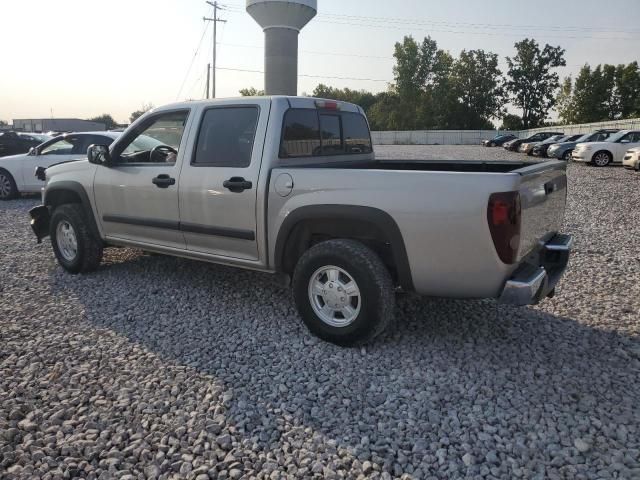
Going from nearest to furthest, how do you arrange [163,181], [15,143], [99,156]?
[163,181], [99,156], [15,143]

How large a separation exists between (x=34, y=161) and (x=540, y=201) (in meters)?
11.2

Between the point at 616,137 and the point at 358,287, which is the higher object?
the point at 616,137

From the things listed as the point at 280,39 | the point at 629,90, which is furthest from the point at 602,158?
the point at 629,90

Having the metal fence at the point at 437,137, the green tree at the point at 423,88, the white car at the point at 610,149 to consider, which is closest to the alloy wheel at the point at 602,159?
the white car at the point at 610,149

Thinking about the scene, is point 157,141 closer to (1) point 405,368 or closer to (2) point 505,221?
(1) point 405,368

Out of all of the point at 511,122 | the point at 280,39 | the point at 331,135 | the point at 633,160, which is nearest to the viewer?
the point at 331,135

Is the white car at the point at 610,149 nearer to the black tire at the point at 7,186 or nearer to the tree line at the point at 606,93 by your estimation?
the black tire at the point at 7,186

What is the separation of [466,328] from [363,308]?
3.59ft

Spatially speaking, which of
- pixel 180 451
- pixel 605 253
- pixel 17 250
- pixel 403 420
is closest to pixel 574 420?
pixel 403 420

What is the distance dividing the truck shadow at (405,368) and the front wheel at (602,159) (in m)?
19.0

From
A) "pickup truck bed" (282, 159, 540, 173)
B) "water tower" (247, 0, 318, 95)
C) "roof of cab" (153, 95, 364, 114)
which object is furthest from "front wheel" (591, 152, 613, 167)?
"water tower" (247, 0, 318, 95)

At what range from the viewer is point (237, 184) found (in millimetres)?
4188

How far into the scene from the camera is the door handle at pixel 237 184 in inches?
163

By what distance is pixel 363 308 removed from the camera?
3.67 meters
